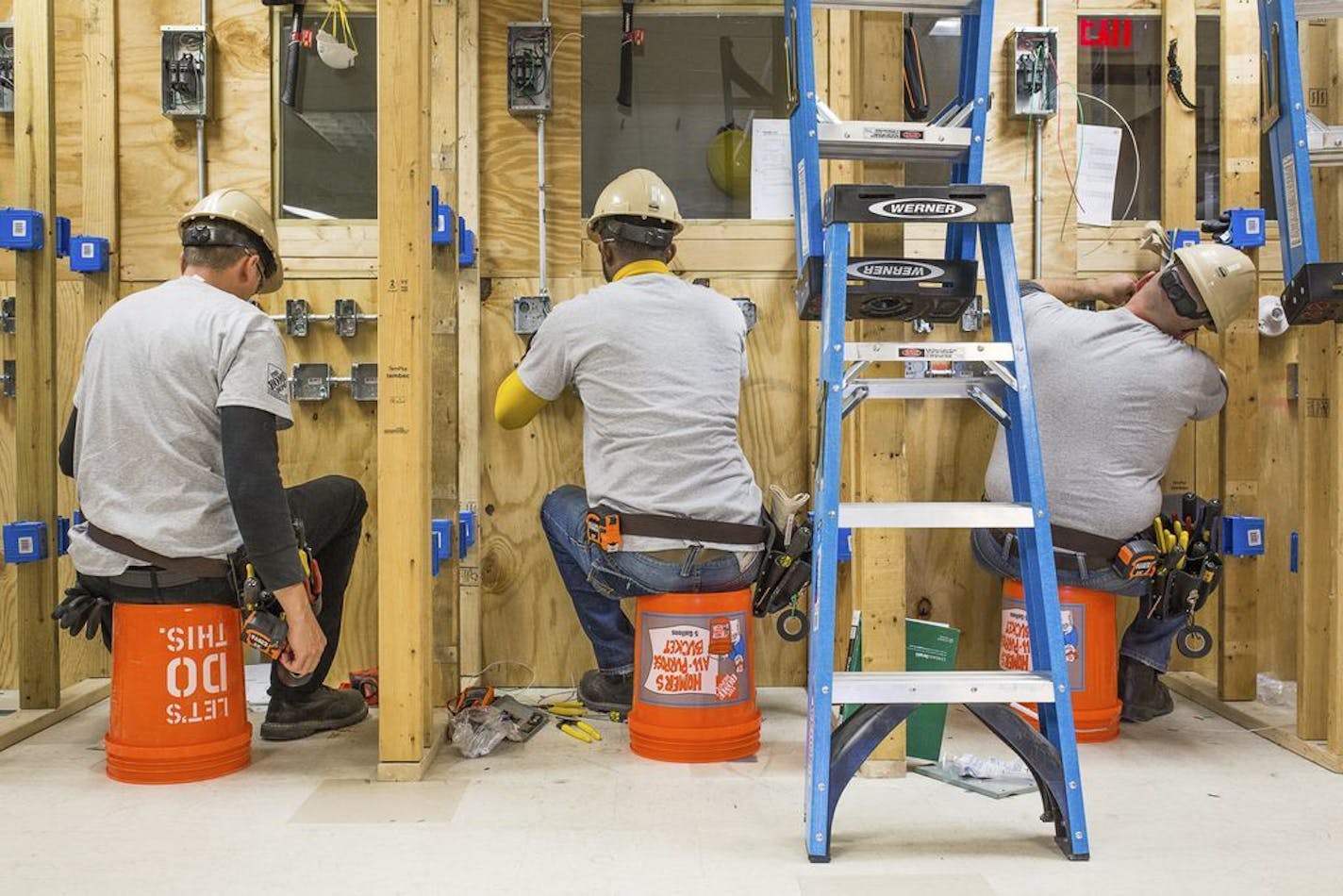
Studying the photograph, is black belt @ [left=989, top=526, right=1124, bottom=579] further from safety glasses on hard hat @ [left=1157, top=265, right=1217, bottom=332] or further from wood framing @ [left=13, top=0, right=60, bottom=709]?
wood framing @ [left=13, top=0, right=60, bottom=709]

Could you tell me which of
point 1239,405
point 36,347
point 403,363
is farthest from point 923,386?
point 36,347

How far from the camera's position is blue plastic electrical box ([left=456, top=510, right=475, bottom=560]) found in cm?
306

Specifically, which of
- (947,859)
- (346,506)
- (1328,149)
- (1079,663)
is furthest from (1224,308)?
→ (346,506)

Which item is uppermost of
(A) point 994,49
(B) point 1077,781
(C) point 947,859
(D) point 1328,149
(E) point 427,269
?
(A) point 994,49

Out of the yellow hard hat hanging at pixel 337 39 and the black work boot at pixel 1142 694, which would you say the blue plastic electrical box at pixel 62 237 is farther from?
the black work boot at pixel 1142 694

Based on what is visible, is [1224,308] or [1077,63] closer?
Answer: [1224,308]

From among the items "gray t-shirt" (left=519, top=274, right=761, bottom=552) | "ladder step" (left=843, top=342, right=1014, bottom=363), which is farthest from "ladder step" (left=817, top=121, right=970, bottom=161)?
"gray t-shirt" (left=519, top=274, right=761, bottom=552)

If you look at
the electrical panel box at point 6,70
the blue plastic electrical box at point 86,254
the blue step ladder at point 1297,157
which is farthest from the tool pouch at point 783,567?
the electrical panel box at point 6,70

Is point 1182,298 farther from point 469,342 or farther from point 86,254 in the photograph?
point 86,254

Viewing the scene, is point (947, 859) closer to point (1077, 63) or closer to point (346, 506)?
point (346, 506)

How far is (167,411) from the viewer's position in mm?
2395

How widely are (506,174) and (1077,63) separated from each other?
6.04 feet

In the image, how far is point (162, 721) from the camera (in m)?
2.38

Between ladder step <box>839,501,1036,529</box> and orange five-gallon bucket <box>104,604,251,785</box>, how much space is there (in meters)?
1.50
